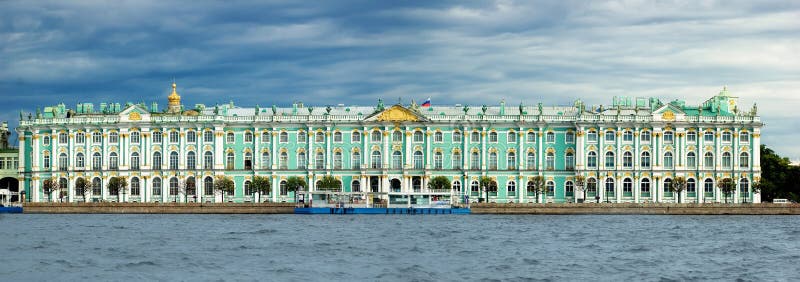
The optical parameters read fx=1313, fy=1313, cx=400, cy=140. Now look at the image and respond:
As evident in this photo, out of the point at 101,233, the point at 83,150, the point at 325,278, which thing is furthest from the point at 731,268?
the point at 83,150

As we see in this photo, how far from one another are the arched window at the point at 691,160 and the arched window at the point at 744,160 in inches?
137

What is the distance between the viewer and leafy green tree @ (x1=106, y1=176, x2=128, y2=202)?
105 m

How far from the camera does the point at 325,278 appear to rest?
4569 centimetres

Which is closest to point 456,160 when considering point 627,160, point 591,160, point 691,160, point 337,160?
point 337,160

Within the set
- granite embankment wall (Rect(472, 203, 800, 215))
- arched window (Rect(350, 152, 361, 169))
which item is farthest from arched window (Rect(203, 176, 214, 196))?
granite embankment wall (Rect(472, 203, 800, 215))

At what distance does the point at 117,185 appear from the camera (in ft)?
346

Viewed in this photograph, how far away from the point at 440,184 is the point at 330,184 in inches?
338

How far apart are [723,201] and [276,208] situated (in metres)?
34.5

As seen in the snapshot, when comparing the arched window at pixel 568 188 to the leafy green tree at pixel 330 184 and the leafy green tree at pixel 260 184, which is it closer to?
the leafy green tree at pixel 330 184

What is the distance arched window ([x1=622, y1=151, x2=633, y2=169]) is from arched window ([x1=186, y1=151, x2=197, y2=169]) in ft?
112

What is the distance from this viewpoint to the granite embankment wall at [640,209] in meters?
92.8

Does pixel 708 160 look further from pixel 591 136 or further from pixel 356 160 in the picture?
pixel 356 160

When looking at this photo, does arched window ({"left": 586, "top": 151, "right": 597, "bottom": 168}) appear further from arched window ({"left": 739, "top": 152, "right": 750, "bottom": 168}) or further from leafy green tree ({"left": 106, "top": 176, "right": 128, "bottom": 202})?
leafy green tree ({"left": 106, "top": 176, "right": 128, "bottom": 202})

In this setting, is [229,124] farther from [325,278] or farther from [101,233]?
[325,278]
